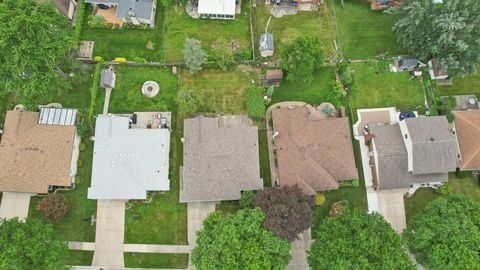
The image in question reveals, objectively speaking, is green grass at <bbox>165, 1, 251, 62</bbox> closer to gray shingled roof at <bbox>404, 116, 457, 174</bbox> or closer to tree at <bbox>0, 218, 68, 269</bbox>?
gray shingled roof at <bbox>404, 116, 457, 174</bbox>

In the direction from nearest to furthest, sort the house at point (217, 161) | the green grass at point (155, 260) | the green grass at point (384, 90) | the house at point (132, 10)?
the house at point (217, 161) < the green grass at point (155, 260) < the house at point (132, 10) < the green grass at point (384, 90)

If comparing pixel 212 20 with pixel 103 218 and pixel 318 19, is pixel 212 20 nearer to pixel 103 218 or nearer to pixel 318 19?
pixel 318 19

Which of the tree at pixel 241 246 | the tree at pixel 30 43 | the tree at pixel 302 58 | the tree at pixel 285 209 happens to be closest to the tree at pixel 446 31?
the tree at pixel 302 58

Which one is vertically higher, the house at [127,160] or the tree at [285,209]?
the house at [127,160]

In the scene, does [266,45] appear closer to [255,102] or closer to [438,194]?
[255,102]

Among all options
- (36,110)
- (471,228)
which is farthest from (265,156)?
(36,110)

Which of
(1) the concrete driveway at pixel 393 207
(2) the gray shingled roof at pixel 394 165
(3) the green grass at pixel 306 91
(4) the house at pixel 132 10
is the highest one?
(4) the house at pixel 132 10

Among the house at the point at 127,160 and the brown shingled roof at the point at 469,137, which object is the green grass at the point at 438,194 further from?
the house at the point at 127,160

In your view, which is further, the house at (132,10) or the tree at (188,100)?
the house at (132,10)
